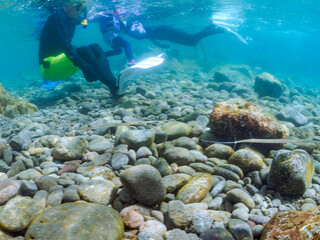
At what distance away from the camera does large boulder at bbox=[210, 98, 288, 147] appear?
4.14 metres

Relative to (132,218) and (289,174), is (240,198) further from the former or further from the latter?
(132,218)

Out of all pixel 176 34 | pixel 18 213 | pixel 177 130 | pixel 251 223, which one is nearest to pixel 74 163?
pixel 18 213

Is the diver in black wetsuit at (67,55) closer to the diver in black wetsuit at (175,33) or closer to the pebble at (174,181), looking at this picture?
the pebble at (174,181)

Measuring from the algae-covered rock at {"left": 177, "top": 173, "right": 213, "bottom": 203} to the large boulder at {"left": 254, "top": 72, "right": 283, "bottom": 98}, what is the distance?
942 cm

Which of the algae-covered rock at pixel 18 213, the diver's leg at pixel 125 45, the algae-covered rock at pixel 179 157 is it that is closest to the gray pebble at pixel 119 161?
the algae-covered rock at pixel 179 157

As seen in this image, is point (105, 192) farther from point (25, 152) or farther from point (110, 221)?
point (25, 152)

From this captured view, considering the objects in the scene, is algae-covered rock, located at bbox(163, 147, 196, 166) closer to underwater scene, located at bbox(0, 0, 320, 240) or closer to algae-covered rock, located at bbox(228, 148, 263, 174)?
underwater scene, located at bbox(0, 0, 320, 240)

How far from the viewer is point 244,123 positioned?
4180 mm

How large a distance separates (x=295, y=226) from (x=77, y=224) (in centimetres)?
192

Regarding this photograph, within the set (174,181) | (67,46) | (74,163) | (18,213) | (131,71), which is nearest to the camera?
(18,213)

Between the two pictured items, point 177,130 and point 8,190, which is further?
point 177,130

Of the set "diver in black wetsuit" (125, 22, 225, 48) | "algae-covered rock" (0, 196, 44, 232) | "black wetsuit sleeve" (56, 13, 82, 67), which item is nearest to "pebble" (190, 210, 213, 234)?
"algae-covered rock" (0, 196, 44, 232)

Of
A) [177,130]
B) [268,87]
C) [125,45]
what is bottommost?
[268,87]

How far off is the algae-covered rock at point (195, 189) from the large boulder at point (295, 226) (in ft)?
2.86
